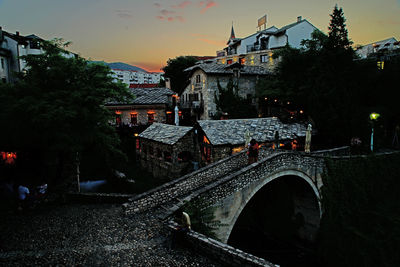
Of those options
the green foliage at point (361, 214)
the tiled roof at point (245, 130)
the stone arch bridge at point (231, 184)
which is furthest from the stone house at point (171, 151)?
the green foliage at point (361, 214)

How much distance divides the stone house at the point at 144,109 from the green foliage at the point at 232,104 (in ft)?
24.4

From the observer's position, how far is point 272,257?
1691cm

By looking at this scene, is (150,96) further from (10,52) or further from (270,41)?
(270,41)

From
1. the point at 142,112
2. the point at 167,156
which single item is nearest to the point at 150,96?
the point at 142,112

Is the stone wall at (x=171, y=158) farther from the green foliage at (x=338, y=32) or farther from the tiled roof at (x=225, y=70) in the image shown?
the green foliage at (x=338, y=32)

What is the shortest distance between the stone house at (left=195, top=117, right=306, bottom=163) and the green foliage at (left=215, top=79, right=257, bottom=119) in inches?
330

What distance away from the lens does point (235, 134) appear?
19516 millimetres

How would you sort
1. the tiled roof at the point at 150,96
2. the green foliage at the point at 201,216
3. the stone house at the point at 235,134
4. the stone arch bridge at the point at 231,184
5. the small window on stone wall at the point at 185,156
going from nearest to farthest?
the green foliage at the point at 201,216
the stone arch bridge at the point at 231,184
the stone house at the point at 235,134
the small window on stone wall at the point at 185,156
the tiled roof at the point at 150,96

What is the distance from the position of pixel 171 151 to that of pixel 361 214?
1463 cm

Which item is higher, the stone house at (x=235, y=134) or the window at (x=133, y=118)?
the window at (x=133, y=118)

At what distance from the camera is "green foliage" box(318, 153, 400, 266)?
1501 cm

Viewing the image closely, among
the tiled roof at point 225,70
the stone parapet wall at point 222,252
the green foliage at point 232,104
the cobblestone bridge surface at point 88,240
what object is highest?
the tiled roof at point 225,70

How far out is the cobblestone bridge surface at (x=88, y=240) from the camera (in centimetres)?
717

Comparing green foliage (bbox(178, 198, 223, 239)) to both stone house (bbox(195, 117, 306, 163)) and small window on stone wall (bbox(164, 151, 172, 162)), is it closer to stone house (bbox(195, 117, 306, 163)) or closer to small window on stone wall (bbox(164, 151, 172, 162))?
stone house (bbox(195, 117, 306, 163))
